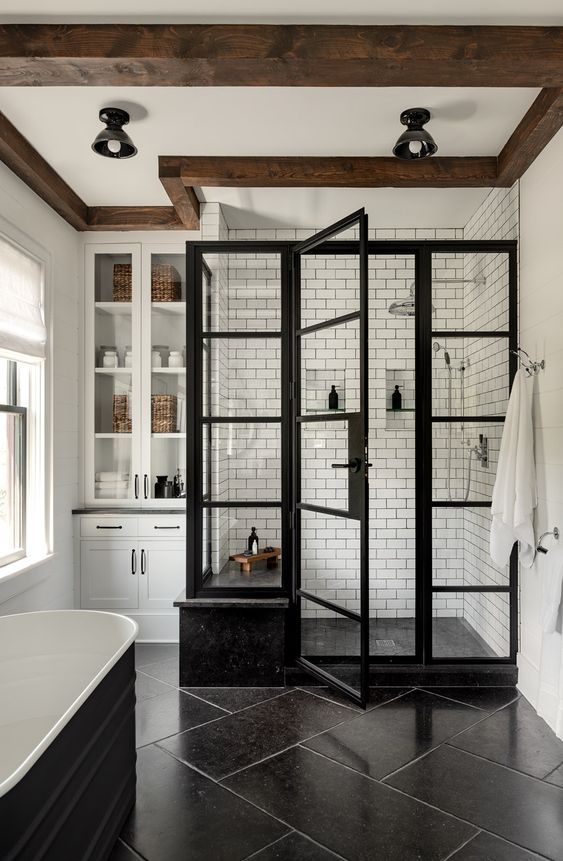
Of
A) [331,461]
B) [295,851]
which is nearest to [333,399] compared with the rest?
[331,461]

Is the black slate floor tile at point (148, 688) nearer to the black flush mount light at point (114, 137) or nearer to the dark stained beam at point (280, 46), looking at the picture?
the black flush mount light at point (114, 137)

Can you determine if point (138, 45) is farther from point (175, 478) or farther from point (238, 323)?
point (175, 478)

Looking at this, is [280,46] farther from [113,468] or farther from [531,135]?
[113,468]

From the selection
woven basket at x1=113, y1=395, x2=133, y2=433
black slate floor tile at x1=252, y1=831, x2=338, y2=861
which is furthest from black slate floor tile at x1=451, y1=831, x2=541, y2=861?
woven basket at x1=113, y1=395, x2=133, y2=433

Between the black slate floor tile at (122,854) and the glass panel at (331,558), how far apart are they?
163 cm

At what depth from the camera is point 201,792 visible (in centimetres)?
246

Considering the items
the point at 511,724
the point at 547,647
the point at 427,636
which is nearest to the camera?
the point at 547,647

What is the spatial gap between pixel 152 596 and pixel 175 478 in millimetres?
838

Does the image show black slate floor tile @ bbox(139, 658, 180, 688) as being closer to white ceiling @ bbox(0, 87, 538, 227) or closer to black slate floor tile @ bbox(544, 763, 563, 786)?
black slate floor tile @ bbox(544, 763, 563, 786)

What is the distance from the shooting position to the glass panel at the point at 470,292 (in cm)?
361

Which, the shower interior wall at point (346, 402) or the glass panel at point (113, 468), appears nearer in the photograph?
the shower interior wall at point (346, 402)

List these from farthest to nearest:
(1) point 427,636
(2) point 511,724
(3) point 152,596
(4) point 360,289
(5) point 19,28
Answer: (3) point 152,596
(1) point 427,636
(4) point 360,289
(2) point 511,724
(5) point 19,28

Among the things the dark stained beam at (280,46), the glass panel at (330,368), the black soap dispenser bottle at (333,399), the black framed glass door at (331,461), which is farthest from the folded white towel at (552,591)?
the dark stained beam at (280,46)

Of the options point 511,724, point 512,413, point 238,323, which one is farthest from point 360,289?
point 511,724
